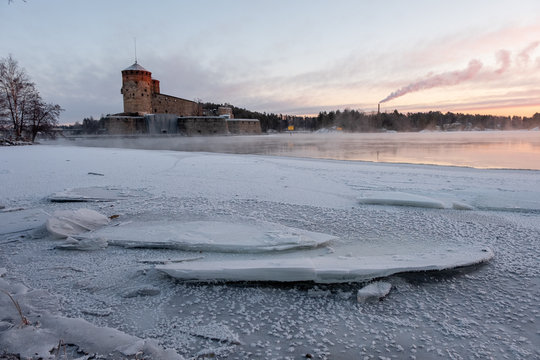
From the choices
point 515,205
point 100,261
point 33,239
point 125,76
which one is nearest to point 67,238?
point 33,239

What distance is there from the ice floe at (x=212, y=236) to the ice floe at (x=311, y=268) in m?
0.25

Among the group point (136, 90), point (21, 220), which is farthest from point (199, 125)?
point (21, 220)

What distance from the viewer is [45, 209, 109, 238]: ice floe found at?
101 inches

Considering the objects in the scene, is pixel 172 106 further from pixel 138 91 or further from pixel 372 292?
pixel 372 292

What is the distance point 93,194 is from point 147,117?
33.6m

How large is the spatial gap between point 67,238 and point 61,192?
2036 millimetres

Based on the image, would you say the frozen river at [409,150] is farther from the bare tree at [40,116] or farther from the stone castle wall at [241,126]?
the stone castle wall at [241,126]

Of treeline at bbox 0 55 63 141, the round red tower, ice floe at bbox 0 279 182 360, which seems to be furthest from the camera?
the round red tower

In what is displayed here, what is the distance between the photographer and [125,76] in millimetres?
35156

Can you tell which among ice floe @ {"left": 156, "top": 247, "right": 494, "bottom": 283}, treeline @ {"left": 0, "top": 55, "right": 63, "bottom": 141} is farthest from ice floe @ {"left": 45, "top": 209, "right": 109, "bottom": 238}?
treeline @ {"left": 0, "top": 55, "right": 63, "bottom": 141}

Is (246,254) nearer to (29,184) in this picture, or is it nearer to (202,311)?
(202,311)

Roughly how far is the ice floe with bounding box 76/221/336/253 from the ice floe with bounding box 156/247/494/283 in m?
0.25

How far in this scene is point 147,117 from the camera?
113 feet

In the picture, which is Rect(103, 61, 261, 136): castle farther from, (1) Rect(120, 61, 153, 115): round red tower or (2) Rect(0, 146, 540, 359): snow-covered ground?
(2) Rect(0, 146, 540, 359): snow-covered ground
